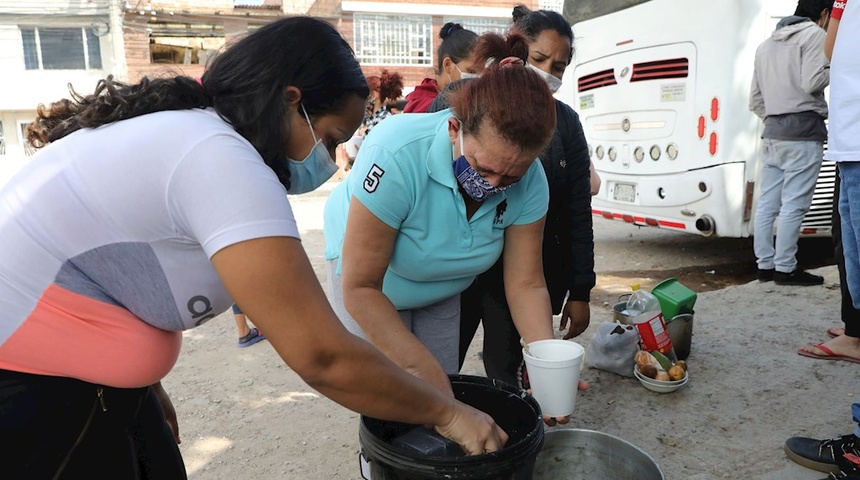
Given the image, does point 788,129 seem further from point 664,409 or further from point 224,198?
point 224,198

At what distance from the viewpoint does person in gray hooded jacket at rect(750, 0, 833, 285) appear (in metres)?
4.52

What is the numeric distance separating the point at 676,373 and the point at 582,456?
1.33 m

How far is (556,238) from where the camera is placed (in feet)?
8.86

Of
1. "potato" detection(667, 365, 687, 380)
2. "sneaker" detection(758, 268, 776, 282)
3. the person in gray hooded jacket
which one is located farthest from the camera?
"sneaker" detection(758, 268, 776, 282)

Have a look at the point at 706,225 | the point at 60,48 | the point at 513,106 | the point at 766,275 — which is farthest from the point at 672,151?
the point at 60,48

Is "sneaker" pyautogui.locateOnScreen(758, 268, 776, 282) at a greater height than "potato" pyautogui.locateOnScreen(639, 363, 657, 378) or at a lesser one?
lesser

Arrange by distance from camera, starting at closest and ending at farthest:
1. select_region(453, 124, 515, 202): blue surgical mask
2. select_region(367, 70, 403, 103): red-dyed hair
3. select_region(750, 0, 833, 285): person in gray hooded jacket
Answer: select_region(453, 124, 515, 202): blue surgical mask, select_region(750, 0, 833, 285): person in gray hooded jacket, select_region(367, 70, 403, 103): red-dyed hair

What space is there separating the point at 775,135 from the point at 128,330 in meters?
4.85

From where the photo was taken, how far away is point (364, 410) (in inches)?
46.4

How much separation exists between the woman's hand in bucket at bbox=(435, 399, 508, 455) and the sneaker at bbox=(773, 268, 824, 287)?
14.2 feet

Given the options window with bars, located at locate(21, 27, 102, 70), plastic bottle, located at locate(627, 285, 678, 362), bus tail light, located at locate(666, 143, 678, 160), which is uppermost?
window with bars, located at locate(21, 27, 102, 70)

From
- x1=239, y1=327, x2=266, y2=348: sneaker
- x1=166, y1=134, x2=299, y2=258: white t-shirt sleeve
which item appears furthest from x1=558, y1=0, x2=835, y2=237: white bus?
x1=166, y1=134, x2=299, y2=258: white t-shirt sleeve

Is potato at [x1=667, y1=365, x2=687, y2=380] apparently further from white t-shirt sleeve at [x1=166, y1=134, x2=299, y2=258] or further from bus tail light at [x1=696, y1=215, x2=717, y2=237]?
white t-shirt sleeve at [x1=166, y1=134, x2=299, y2=258]

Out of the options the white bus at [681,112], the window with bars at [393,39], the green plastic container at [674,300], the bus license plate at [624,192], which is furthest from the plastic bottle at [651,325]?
the window with bars at [393,39]
